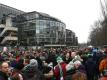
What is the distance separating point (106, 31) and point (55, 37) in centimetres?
5452

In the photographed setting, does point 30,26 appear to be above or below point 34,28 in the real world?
above

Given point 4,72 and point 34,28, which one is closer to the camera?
point 4,72

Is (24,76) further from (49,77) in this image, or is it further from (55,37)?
(55,37)

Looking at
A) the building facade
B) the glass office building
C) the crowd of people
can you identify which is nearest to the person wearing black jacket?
the crowd of people

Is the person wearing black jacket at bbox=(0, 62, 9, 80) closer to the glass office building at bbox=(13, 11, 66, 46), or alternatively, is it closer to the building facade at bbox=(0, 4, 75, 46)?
the building facade at bbox=(0, 4, 75, 46)

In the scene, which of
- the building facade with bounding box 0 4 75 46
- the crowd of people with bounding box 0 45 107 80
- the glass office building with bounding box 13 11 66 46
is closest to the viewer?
the crowd of people with bounding box 0 45 107 80

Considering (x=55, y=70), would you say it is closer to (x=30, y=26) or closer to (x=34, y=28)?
(x=34, y=28)

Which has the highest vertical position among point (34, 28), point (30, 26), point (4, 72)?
point (30, 26)

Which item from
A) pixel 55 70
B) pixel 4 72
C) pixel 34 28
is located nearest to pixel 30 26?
pixel 34 28

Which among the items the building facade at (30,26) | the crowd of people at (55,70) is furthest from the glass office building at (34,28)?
the crowd of people at (55,70)

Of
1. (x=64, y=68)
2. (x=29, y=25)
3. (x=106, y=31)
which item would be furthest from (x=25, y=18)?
(x=64, y=68)

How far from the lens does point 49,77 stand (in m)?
12.5

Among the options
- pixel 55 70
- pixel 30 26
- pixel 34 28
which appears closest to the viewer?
pixel 55 70

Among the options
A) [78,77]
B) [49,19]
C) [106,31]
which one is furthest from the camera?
[49,19]
